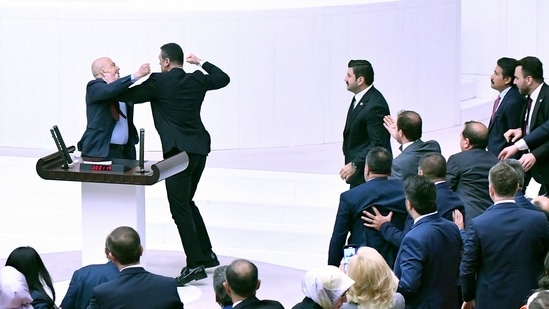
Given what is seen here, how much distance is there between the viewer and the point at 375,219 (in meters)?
7.70

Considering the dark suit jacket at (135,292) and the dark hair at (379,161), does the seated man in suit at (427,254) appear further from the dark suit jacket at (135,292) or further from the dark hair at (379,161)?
the dark suit jacket at (135,292)

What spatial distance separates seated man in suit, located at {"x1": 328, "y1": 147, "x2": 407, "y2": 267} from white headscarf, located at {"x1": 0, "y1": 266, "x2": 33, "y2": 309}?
1.95 metres

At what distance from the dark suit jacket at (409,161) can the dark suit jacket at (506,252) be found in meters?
1.22

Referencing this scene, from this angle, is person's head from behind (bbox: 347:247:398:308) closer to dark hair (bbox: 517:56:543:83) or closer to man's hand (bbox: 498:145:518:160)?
man's hand (bbox: 498:145:518:160)

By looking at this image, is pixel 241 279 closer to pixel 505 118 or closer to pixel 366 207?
pixel 366 207

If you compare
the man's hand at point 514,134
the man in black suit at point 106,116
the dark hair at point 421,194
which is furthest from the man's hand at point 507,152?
the man in black suit at point 106,116

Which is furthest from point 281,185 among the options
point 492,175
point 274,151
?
point 492,175

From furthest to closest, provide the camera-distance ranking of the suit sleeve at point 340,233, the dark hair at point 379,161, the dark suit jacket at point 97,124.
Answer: the dark suit jacket at point 97,124, the dark hair at point 379,161, the suit sleeve at point 340,233

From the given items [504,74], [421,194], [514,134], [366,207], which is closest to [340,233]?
[366,207]

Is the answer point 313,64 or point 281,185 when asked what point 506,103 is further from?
point 313,64

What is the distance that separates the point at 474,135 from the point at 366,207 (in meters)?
1.15

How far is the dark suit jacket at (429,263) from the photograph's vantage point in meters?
6.96

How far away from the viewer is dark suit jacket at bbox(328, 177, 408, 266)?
25.3 ft

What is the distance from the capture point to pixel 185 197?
969 cm
